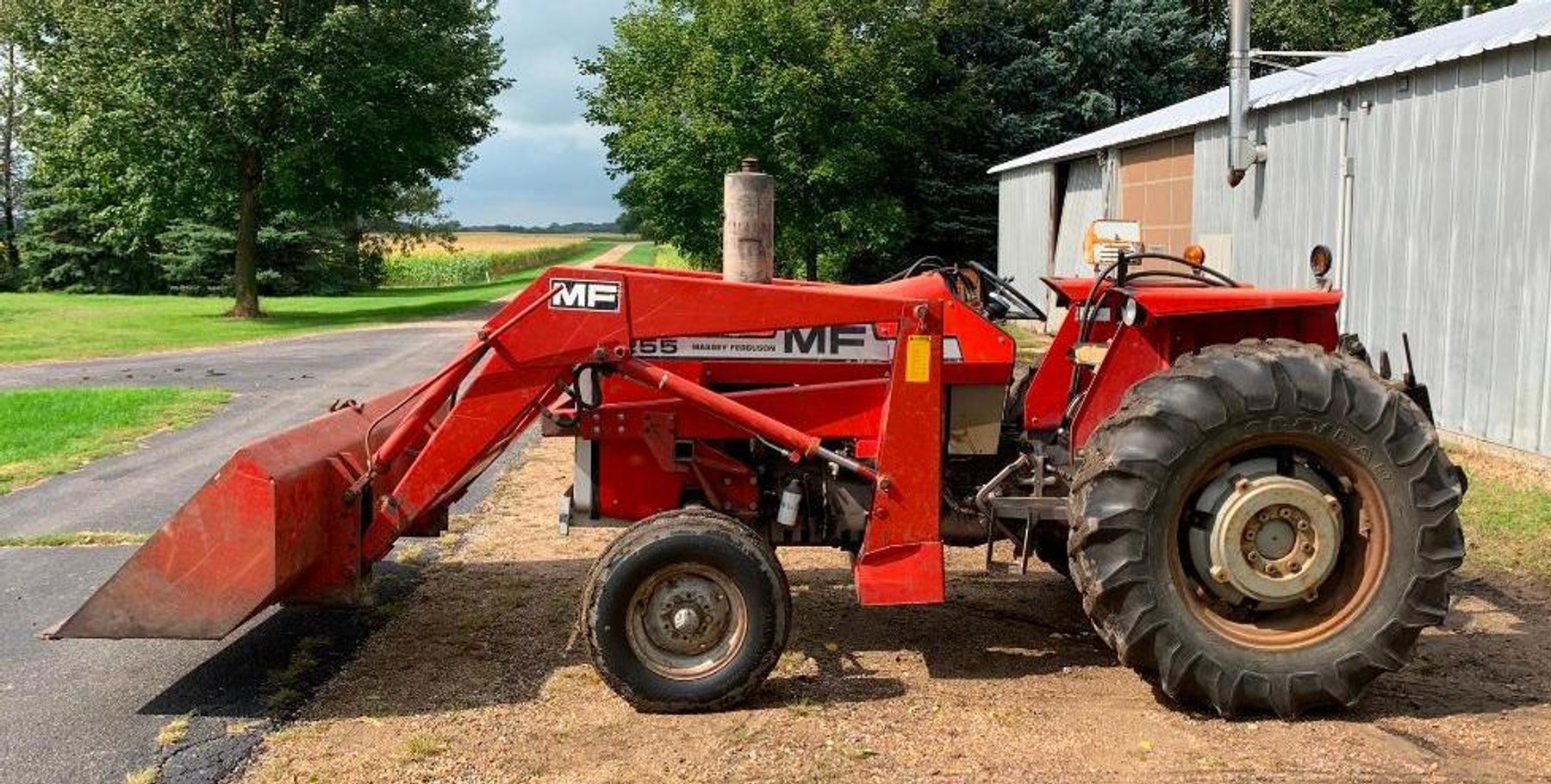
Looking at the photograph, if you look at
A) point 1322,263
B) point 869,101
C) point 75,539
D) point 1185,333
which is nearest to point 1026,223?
point 869,101

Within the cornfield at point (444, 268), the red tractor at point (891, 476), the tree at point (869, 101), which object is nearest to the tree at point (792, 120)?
the tree at point (869, 101)

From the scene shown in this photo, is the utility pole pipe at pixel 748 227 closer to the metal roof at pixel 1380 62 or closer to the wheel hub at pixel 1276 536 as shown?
the wheel hub at pixel 1276 536

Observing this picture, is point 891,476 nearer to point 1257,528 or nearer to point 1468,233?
point 1257,528

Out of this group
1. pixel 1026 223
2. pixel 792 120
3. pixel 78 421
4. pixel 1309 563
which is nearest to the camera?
pixel 1309 563

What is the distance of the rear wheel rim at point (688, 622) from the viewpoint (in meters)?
4.71

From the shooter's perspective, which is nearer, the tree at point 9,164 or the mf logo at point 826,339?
the mf logo at point 826,339

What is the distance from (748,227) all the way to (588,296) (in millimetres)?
694

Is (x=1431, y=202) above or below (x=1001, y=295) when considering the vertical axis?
above

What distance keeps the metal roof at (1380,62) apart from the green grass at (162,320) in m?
14.4

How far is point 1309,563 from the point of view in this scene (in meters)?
4.62

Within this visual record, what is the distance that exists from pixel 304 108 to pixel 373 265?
2716 centimetres

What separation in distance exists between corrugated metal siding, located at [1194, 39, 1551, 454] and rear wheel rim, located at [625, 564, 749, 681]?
23.2 ft

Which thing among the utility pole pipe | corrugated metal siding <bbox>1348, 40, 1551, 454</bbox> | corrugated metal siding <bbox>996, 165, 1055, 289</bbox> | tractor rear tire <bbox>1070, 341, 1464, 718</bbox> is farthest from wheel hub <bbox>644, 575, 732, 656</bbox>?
corrugated metal siding <bbox>996, 165, 1055, 289</bbox>

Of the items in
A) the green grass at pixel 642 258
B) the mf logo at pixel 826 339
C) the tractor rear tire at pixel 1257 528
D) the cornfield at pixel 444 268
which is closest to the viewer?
the tractor rear tire at pixel 1257 528
